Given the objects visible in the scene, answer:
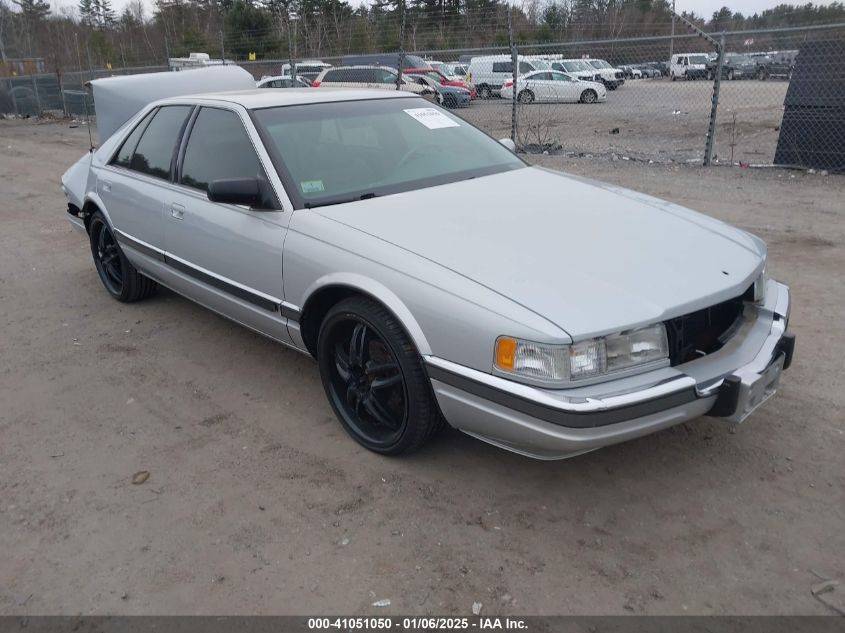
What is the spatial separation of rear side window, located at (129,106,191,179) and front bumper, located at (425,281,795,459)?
2570 mm

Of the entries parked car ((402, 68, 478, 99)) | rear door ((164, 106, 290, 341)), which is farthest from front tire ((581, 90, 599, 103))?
rear door ((164, 106, 290, 341))

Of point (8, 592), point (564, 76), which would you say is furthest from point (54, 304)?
point (564, 76)

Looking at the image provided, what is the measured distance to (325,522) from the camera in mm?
2830

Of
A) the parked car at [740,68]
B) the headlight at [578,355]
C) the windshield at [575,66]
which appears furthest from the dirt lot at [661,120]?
the headlight at [578,355]

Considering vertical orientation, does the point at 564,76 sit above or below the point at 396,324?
above

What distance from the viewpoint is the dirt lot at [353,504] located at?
Answer: 97.0 inches

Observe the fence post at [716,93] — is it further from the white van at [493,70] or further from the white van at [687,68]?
the white van at [493,70]

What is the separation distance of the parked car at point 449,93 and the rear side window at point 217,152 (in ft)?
55.7

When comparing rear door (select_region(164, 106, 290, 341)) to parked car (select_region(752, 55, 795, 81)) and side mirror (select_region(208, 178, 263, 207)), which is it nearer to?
side mirror (select_region(208, 178, 263, 207))

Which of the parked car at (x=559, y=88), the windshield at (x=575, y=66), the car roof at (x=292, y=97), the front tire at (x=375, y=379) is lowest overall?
the front tire at (x=375, y=379)

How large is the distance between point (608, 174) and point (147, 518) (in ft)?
27.7

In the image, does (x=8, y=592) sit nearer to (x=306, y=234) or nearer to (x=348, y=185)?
(x=306, y=234)

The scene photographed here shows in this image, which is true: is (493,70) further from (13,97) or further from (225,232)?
(225,232)

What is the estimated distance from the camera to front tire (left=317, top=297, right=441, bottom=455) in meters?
2.92
